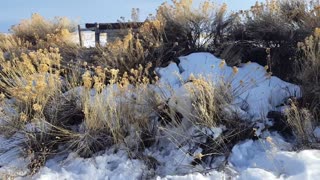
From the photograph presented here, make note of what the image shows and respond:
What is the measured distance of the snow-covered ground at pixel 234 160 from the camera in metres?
5.01

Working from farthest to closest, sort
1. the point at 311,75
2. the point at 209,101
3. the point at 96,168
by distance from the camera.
Result: 1. the point at 311,75
2. the point at 209,101
3. the point at 96,168

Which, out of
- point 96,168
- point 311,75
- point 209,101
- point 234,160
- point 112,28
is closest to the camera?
point 234,160

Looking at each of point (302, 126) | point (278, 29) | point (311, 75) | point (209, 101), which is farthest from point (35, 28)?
point (302, 126)

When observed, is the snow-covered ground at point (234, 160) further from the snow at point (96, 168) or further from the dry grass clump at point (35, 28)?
the dry grass clump at point (35, 28)

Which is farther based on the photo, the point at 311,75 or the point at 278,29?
the point at 278,29

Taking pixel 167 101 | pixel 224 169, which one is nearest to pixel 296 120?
pixel 224 169

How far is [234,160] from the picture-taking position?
216 inches

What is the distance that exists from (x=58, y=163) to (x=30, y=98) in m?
1.09

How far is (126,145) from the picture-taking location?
19.9ft

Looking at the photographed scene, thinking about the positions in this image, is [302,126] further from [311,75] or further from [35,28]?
[35,28]

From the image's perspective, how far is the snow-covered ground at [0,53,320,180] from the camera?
5.01 meters

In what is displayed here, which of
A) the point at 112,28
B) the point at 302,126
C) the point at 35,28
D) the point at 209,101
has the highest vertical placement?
the point at 112,28

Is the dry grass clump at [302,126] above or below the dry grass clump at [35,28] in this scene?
below

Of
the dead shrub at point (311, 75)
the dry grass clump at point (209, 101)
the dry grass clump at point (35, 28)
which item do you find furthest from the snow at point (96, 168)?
the dry grass clump at point (35, 28)
